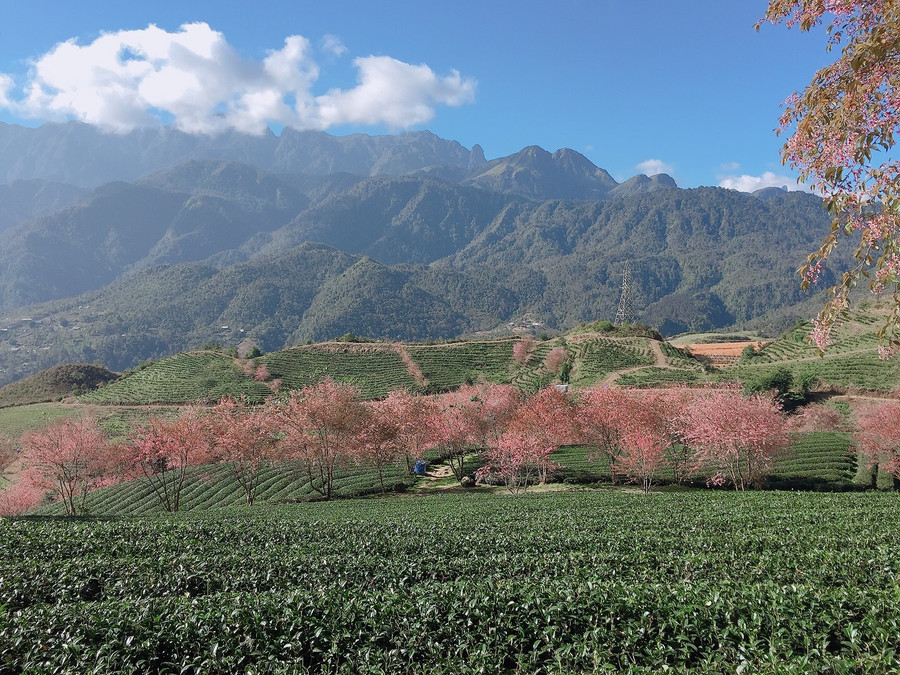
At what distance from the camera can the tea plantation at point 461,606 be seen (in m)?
6.02

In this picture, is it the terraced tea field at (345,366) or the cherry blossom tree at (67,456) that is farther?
the terraced tea field at (345,366)

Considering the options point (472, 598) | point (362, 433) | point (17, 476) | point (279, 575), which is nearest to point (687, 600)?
point (472, 598)

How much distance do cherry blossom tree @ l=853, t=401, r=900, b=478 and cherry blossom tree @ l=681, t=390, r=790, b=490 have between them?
6229mm

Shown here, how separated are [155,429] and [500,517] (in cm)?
3384


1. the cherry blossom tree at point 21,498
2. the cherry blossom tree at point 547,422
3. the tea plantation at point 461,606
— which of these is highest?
the tea plantation at point 461,606

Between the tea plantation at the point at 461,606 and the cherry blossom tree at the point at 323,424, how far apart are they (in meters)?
24.0

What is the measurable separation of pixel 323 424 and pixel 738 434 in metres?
29.6

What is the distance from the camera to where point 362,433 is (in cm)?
3938

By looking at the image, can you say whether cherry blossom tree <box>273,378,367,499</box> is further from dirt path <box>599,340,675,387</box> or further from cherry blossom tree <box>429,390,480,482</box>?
dirt path <box>599,340,675,387</box>

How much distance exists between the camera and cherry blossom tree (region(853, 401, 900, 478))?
115 ft

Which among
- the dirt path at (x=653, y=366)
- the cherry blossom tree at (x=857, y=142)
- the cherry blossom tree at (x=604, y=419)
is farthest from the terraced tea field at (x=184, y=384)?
the cherry blossom tree at (x=857, y=142)

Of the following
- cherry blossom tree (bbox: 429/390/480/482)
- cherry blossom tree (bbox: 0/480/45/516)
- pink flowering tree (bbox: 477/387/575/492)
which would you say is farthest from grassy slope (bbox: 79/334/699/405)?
pink flowering tree (bbox: 477/387/575/492)

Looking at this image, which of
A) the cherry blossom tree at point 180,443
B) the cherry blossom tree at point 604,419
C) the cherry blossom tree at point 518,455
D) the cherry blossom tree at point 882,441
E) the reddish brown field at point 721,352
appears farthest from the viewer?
the reddish brown field at point 721,352

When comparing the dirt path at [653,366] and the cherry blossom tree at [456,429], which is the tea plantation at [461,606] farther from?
the dirt path at [653,366]
